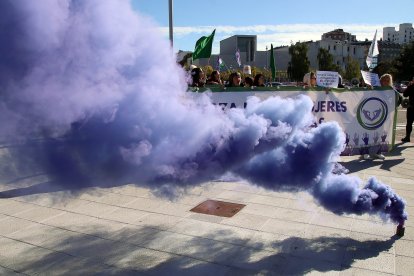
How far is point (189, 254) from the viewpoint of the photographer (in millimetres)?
4613

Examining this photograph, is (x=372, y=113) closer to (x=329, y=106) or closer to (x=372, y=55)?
(x=329, y=106)

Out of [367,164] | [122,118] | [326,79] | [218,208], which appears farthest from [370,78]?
[122,118]

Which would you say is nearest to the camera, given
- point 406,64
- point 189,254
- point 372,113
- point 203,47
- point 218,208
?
point 189,254

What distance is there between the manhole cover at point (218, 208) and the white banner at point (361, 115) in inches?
149

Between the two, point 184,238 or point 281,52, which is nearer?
point 184,238

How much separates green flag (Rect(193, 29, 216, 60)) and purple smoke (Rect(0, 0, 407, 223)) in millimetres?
6760

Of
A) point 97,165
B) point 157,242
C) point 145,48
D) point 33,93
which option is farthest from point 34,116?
point 157,242

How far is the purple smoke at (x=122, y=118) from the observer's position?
3199 mm

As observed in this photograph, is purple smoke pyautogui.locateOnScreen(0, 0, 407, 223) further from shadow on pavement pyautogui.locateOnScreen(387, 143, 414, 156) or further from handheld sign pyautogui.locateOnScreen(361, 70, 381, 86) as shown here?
shadow on pavement pyautogui.locateOnScreen(387, 143, 414, 156)

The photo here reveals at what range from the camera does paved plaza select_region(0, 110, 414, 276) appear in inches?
169

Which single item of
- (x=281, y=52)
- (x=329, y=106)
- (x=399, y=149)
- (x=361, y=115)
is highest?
(x=281, y=52)

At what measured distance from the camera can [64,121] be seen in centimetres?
336

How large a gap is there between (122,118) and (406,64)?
78.2 metres

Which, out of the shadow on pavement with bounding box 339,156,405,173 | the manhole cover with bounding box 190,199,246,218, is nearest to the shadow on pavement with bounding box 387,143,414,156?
the shadow on pavement with bounding box 339,156,405,173
